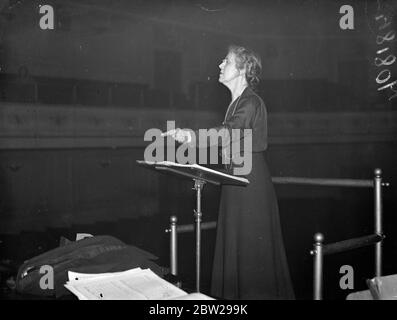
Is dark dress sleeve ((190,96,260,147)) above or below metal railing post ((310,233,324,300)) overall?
above

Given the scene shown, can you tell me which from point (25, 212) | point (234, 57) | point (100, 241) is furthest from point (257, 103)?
point (25, 212)

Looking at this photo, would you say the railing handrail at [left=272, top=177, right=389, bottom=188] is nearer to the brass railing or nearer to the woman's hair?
the brass railing

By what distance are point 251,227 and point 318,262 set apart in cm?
41

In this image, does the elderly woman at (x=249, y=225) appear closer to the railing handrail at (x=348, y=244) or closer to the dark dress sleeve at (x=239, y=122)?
the dark dress sleeve at (x=239, y=122)

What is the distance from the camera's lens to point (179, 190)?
2648 millimetres

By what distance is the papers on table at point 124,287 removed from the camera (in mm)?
1014

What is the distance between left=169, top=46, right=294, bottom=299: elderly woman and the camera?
74.2 inches

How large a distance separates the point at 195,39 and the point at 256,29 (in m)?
0.32

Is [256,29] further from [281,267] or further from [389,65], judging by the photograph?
[281,267]

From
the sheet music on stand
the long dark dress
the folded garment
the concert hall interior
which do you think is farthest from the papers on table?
the concert hall interior

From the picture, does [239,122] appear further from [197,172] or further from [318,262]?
[318,262]

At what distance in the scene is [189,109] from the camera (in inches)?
90.8

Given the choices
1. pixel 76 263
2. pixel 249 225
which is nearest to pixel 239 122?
pixel 249 225
